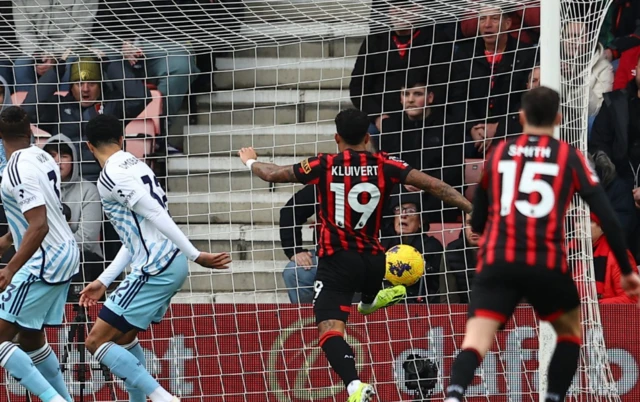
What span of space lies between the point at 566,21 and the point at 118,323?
3803mm

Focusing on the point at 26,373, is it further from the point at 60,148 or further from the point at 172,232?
the point at 60,148

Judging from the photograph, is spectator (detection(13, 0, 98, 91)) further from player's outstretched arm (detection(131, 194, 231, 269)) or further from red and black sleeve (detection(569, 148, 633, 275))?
red and black sleeve (detection(569, 148, 633, 275))

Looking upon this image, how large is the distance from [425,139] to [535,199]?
12.9 feet

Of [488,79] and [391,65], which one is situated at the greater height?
[391,65]

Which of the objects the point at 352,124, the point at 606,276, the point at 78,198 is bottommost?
the point at 606,276

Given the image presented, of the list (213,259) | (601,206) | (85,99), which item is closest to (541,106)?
(601,206)

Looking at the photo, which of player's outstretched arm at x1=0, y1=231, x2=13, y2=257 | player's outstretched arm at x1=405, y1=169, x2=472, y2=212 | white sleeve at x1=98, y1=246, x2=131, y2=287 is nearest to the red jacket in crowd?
player's outstretched arm at x1=405, y1=169, x2=472, y2=212

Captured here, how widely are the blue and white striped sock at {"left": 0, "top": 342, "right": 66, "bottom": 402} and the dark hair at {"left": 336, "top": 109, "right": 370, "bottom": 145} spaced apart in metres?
2.63

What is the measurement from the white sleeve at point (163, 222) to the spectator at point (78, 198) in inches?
100

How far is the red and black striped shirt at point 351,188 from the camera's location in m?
8.36

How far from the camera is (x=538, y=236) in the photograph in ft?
21.3

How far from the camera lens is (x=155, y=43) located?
424 inches

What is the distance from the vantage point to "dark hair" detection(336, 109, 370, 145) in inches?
328

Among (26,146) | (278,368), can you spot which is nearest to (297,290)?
(278,368)
